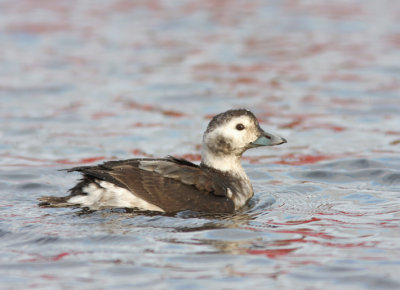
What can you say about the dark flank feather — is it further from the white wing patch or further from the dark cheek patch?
the dark cheek patch

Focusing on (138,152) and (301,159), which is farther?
(138,152)

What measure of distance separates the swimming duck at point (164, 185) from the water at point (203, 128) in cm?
12

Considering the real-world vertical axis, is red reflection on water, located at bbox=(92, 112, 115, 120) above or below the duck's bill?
above

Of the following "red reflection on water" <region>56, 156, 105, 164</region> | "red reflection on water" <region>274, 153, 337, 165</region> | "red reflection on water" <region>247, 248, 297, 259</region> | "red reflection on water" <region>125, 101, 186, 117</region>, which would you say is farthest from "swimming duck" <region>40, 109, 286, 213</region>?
"red reflection on water" <region>125, 101, 186, 117</region>

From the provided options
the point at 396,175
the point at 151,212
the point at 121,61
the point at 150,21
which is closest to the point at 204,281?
the point at 151,212

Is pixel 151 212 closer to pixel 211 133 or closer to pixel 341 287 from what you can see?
pixel 211 133

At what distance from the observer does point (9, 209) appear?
8.20 meters

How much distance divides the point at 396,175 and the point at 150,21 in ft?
35.3

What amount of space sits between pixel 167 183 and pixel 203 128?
4474 millimetres

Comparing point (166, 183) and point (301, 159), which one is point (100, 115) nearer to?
point (301, 159)

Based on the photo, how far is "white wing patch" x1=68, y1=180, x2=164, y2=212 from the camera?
306 inches

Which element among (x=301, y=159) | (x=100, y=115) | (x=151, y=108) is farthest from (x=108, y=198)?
(x=151, y=108)

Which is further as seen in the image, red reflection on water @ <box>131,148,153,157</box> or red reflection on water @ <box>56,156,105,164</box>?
red reflection on water @ <box>131,148,153,157</box>

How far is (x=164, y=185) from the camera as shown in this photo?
773 centimetres
